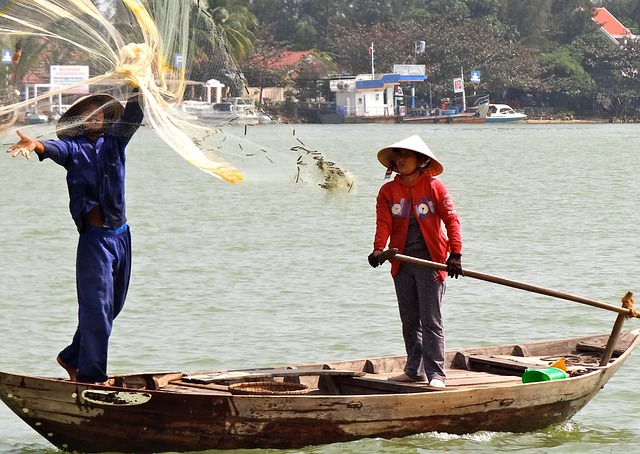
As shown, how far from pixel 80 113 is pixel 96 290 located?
3.03ft

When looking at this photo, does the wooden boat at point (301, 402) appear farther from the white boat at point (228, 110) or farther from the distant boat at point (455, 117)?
the distant boat at point (455, 117)

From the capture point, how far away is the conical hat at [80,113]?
6.52 m

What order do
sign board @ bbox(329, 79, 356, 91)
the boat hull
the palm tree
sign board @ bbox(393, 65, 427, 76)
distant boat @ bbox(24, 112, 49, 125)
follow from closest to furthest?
the boat hull < distant boat @ bbox(24, 112, 49, 125) < the palm tree < sign board @ bbox(393, 65, 427, 76) < sign board @ bbox(329, 79, 356, 91)

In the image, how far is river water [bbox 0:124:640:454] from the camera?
813 cm

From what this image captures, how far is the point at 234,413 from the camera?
6676 millimetres

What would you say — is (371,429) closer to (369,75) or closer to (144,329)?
(144,329)

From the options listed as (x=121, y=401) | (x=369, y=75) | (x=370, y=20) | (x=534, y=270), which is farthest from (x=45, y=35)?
(x=370, y=20)

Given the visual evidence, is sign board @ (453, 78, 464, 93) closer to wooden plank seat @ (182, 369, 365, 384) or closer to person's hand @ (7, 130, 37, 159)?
wooden plank seat @ (182, 369, 365, 384)

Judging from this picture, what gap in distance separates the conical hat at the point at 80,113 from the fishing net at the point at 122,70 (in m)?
0.07

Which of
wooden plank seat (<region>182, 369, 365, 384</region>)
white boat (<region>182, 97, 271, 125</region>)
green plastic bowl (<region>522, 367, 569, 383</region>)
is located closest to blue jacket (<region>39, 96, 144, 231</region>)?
white boat (<region>182, 97, 271, 125</region>)

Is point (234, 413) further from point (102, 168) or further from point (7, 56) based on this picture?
point (7, 56)

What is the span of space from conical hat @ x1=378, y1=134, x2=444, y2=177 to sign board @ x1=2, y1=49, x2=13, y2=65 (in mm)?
2086

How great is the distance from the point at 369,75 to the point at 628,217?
57.4 metres

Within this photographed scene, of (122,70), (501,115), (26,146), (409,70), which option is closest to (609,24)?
(501,115)
